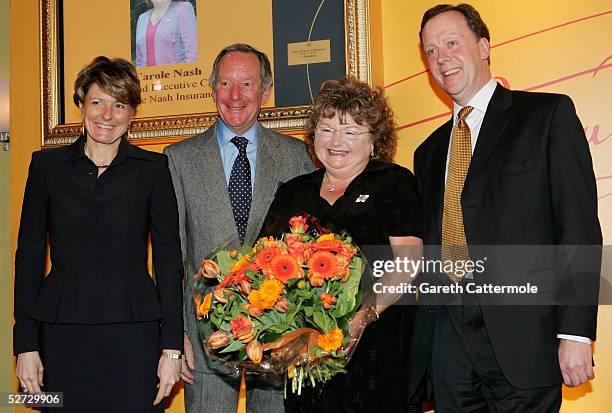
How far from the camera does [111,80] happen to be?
2.48 m

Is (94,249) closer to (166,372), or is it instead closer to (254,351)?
(166,372)

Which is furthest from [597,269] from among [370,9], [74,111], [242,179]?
[74,111]

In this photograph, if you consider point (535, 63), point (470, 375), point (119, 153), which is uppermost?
point (535, 63)

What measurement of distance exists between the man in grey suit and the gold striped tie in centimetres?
71

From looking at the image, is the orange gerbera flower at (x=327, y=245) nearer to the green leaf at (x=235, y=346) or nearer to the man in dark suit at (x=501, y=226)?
the green leaf at (x=235, y=346)

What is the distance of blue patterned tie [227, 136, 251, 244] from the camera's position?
2756 millimetres

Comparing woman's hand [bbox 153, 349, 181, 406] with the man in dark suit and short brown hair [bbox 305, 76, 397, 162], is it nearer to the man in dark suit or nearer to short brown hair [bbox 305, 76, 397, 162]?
the man in dark suit

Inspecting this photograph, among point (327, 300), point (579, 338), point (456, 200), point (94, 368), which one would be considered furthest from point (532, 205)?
point (94, 368)

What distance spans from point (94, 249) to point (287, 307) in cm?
91

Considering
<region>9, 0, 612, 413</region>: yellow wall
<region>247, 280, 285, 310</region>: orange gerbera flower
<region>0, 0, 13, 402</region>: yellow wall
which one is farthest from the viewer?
<region>0, 0, 13, 402</region>: yellow wall

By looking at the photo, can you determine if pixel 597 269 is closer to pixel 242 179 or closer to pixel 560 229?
pixel 560 229

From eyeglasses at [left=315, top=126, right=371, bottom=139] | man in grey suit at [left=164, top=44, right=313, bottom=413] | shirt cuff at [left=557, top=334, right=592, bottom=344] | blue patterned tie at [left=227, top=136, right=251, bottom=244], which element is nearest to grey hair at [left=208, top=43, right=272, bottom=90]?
man in grey suit at [left=164, top=44, right=313, bottom=413]

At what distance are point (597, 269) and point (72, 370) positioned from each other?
1742mm

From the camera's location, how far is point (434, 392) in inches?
92.4
